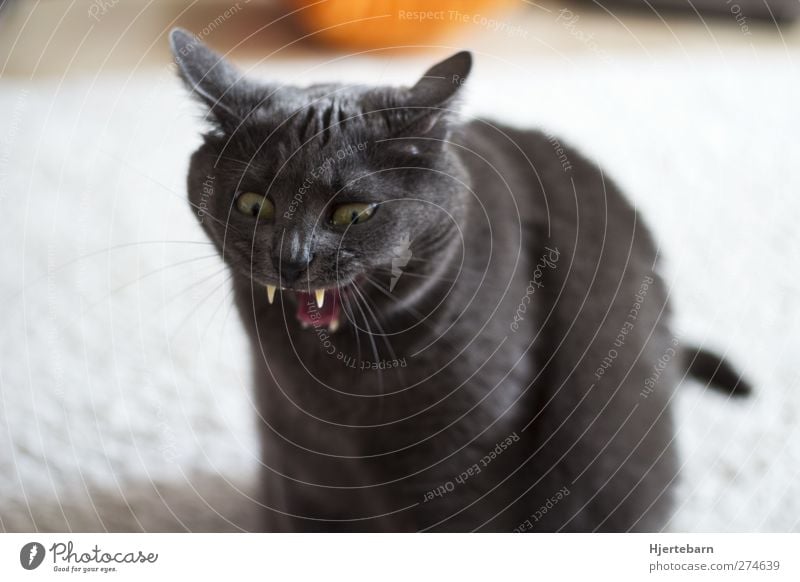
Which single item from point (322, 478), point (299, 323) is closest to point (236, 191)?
point (299, 323)

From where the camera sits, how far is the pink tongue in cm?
66

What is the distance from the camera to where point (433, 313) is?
28.4 inches

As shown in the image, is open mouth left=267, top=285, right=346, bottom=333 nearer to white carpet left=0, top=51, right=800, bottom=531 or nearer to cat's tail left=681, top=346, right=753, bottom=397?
white carpet left=0, top=51, right=800, bottom=531

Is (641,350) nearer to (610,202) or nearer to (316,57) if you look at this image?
(610,202)

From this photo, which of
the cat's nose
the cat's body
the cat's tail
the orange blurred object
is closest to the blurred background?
the orange blurred object

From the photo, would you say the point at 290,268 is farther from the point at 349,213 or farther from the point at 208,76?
the point at 208,76

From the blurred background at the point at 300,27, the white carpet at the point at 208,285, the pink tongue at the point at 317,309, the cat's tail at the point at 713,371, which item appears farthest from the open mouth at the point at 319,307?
the cat's tail at the point at 713,371

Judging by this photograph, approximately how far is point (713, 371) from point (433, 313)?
0.38 meters

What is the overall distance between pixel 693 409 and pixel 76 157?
86cm

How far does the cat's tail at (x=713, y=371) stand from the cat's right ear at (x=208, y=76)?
0.59 metres

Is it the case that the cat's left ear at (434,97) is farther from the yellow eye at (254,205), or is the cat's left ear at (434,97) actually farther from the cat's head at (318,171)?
the yellow eye at (254,205)

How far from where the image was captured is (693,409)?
0.84 meters

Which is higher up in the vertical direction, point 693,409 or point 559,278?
point 559,278

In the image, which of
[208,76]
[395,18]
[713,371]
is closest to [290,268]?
[208,76]
